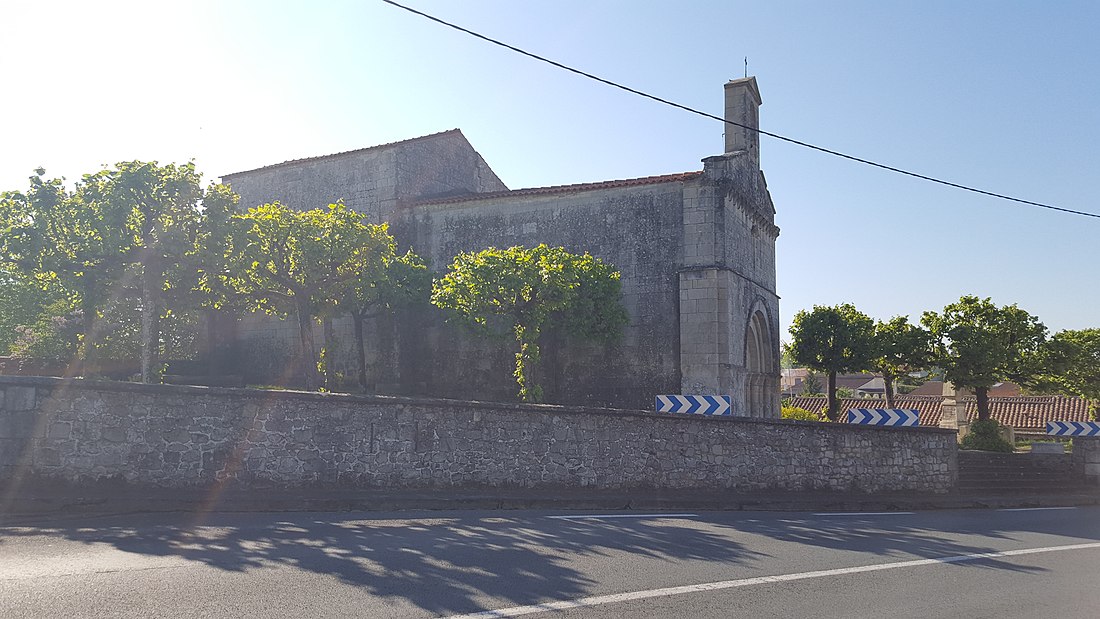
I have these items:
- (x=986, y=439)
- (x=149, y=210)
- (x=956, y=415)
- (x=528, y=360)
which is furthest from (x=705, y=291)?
(x=956, y=415)

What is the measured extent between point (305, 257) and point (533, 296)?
596 centimetres

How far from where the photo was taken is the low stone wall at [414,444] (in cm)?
1087

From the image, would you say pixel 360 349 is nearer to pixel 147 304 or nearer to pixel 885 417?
pixel 147 304

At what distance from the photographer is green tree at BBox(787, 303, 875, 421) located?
30.7 m

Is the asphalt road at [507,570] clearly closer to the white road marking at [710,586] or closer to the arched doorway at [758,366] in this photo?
the white road marking at [710,586]

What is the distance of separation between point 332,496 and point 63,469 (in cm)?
371

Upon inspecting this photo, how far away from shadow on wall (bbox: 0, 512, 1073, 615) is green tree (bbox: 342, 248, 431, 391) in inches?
431

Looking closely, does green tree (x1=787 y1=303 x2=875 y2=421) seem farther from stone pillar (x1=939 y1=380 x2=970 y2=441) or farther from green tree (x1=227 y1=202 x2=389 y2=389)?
green tree (x1=227 y1=202 x2=389 y2=389)

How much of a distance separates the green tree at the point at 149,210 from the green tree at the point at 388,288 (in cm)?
465

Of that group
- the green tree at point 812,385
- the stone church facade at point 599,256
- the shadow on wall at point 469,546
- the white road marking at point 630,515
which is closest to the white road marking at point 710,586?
the shadow on wall at point 469,546

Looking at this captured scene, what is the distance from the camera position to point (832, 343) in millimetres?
30984

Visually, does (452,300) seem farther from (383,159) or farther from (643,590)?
(643,590)

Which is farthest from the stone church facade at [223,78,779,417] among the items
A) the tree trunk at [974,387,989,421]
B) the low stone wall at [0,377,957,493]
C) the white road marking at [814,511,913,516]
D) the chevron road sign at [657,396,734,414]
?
the tree trunk at [974,387,989,421]

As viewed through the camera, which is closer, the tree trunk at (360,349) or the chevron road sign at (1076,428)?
the chevron road sign at (1076,428)
